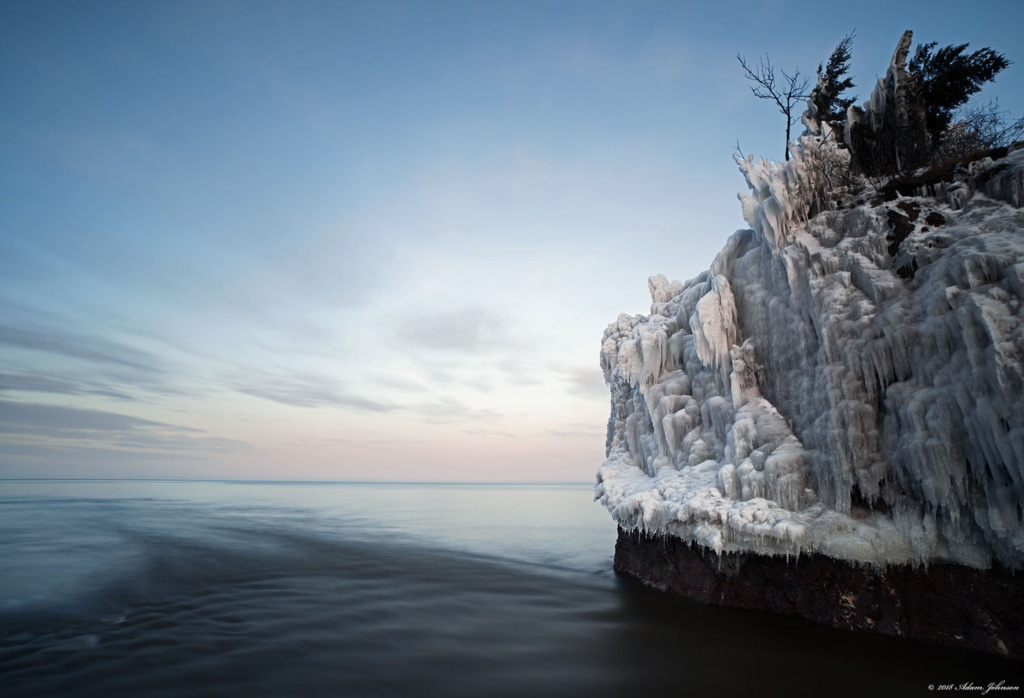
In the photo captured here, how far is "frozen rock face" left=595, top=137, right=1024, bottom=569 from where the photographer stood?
7520 mm

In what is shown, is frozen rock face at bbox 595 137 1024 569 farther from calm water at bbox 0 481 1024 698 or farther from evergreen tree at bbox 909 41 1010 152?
evergreen tree at bbox 909 41 1010 152

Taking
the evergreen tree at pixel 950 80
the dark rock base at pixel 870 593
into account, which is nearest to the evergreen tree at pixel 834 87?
the evergreen tree at pixel 950 80

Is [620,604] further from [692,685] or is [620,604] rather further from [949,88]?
[949,88]

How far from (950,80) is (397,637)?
82.2 ft

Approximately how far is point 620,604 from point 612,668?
14.5ft

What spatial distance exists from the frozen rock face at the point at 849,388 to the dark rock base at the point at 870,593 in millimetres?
529

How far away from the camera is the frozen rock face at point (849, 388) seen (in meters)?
7.52

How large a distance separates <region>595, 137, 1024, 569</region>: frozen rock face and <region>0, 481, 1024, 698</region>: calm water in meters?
1.87

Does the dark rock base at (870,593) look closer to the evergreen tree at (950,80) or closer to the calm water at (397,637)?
the calm water at (397,637)

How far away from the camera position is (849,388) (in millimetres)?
9414

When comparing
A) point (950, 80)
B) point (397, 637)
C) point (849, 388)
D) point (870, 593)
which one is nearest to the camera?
point (870, 593)

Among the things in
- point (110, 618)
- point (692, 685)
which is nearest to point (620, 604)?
point (692, 685)

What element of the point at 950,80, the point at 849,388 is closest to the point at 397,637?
the point at 849,388

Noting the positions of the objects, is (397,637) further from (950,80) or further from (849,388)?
(950,80)
